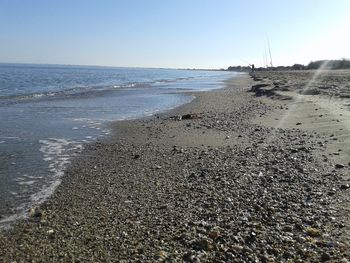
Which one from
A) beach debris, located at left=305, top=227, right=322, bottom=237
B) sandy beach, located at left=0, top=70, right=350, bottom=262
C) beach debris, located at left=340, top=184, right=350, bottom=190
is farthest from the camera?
beach debris, located at left=340, top=184, right=350, bottom=190

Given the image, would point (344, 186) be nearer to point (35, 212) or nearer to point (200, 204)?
point (200, 204)

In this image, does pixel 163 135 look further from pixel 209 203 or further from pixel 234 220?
pixel 234 220

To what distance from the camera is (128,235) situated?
615 centimetres

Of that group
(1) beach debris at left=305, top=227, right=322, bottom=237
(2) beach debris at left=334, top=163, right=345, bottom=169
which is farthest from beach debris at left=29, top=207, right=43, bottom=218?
(2) beach debris at left=334, top=163, right=345, bottom=169

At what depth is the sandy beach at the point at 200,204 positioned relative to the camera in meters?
5.56

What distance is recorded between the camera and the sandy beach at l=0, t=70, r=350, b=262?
556cm

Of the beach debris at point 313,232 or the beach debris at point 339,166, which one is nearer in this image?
the beach debris at point 313,232

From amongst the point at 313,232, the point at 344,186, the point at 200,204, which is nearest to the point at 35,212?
the point at 200,204

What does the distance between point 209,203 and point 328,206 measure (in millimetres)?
2057

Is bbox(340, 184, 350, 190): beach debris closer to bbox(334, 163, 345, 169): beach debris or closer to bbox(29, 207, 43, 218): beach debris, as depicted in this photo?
bbox(334, 163, 345, 169): beach debris

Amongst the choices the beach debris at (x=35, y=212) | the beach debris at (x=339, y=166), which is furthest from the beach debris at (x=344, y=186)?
the beach debris at (x=35, y=212)

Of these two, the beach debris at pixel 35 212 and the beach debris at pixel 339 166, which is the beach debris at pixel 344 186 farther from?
the beach debris at pixel 35 212

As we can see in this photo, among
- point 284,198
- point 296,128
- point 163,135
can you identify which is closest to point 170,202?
point 284,198

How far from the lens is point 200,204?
289 inches
